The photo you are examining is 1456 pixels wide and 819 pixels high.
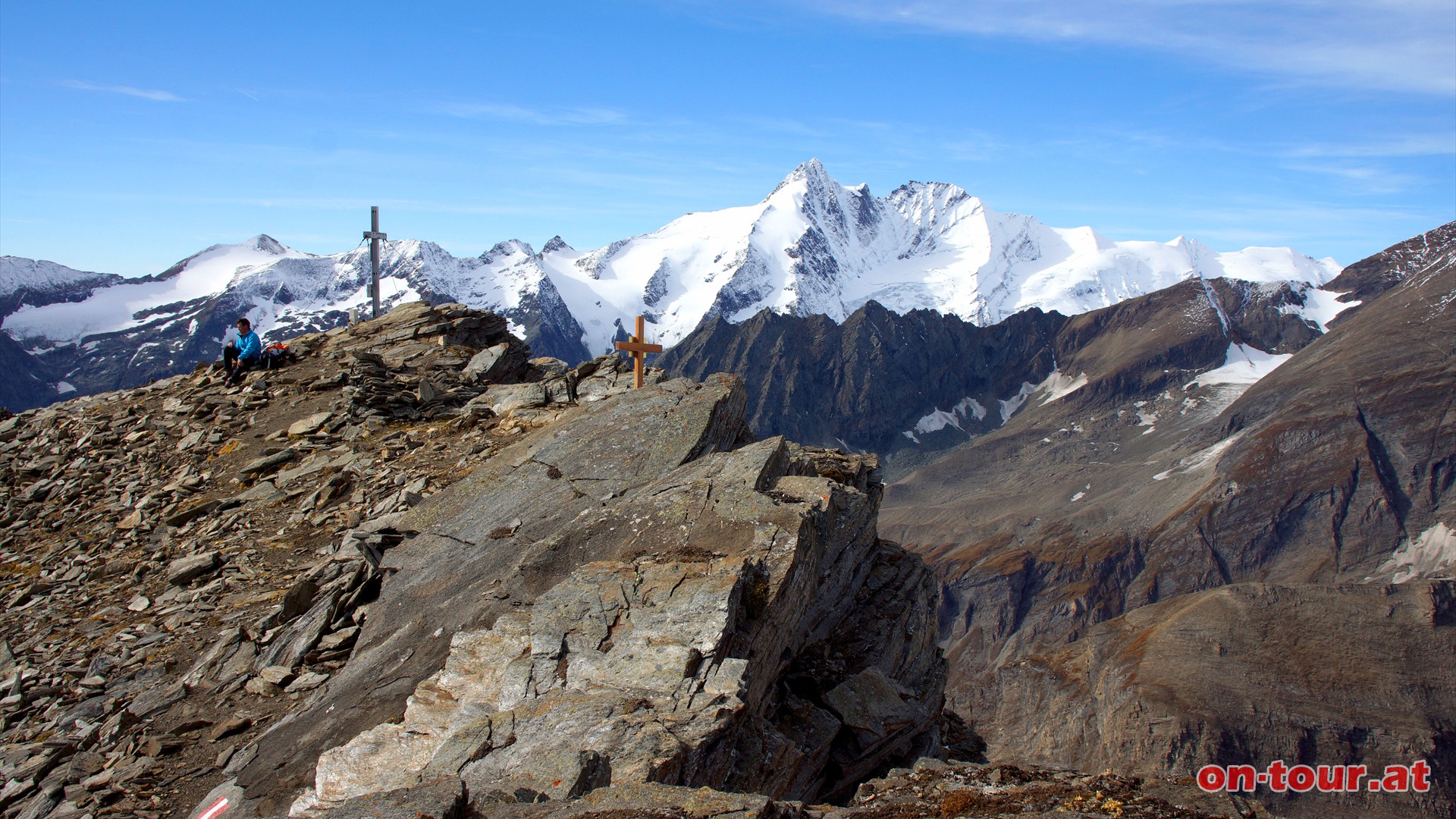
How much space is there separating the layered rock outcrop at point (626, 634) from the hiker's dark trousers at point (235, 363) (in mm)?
13808

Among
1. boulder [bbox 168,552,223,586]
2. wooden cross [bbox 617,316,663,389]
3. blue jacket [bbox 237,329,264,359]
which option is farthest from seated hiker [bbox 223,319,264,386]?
wooden cross [bbox 617,316,663,389]

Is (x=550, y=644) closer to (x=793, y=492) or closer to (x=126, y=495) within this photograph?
(x=793, y=492)

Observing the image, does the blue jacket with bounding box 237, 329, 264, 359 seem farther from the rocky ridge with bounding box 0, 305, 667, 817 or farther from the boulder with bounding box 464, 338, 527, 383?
the boulder with bounding box 464, 338, 527, 383

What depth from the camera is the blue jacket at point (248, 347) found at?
30.9 meters

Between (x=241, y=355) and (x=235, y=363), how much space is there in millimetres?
443

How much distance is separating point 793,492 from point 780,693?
3890 mm

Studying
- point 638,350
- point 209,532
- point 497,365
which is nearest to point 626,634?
point 638,350

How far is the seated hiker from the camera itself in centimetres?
3075

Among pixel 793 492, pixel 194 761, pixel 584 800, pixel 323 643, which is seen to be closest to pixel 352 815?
pixel 584 800

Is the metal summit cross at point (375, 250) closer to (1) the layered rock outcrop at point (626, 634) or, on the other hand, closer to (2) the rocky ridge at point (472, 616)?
(2) the rocky ridge at point (472, 616)

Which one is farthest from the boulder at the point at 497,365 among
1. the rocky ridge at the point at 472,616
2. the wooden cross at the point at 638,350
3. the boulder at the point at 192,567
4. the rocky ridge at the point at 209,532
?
the boulder at the point at 192,567

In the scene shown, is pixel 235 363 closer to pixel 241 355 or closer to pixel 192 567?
pixel 241 355

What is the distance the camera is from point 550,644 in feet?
45.3

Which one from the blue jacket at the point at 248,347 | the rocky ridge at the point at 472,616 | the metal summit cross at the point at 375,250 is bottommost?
the rocky ridge at the point at 472,616
